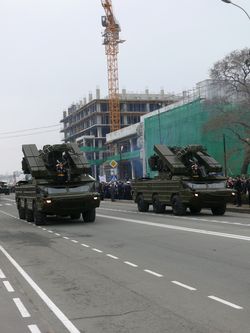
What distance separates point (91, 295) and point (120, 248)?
566 cm

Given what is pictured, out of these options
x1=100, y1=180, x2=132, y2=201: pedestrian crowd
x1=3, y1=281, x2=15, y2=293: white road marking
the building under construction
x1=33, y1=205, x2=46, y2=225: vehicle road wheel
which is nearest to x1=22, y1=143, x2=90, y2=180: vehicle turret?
x1=33, y1=205, x2=46, y2=225: vehicle road wheel

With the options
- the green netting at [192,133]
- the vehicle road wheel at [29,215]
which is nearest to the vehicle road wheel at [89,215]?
the vehicle road wheel at [29,215]

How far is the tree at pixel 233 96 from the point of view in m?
44.8

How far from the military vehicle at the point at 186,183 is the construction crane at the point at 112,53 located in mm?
94493

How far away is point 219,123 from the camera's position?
47.3 m

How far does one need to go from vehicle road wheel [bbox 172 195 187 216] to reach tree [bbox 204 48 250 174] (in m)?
20.5

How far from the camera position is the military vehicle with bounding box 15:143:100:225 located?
866 inches

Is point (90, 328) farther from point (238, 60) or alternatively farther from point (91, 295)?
point (238, 60)

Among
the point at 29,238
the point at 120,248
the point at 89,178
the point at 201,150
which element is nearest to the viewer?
the point at 120,248

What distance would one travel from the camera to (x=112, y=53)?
124 m

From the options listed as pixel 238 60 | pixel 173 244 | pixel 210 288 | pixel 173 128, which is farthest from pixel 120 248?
pixel 173 128

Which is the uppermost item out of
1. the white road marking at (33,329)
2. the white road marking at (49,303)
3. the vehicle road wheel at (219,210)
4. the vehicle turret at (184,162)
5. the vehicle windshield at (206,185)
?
the vehicle turret at (184,162)

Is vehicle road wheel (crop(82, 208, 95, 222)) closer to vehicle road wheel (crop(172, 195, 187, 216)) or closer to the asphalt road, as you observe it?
vehicle road wheel (crop(172, 195, 187, 216))

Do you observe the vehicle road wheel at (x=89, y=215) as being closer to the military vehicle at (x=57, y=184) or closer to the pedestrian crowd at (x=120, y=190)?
the military vehicle at (x=57, y=184)
